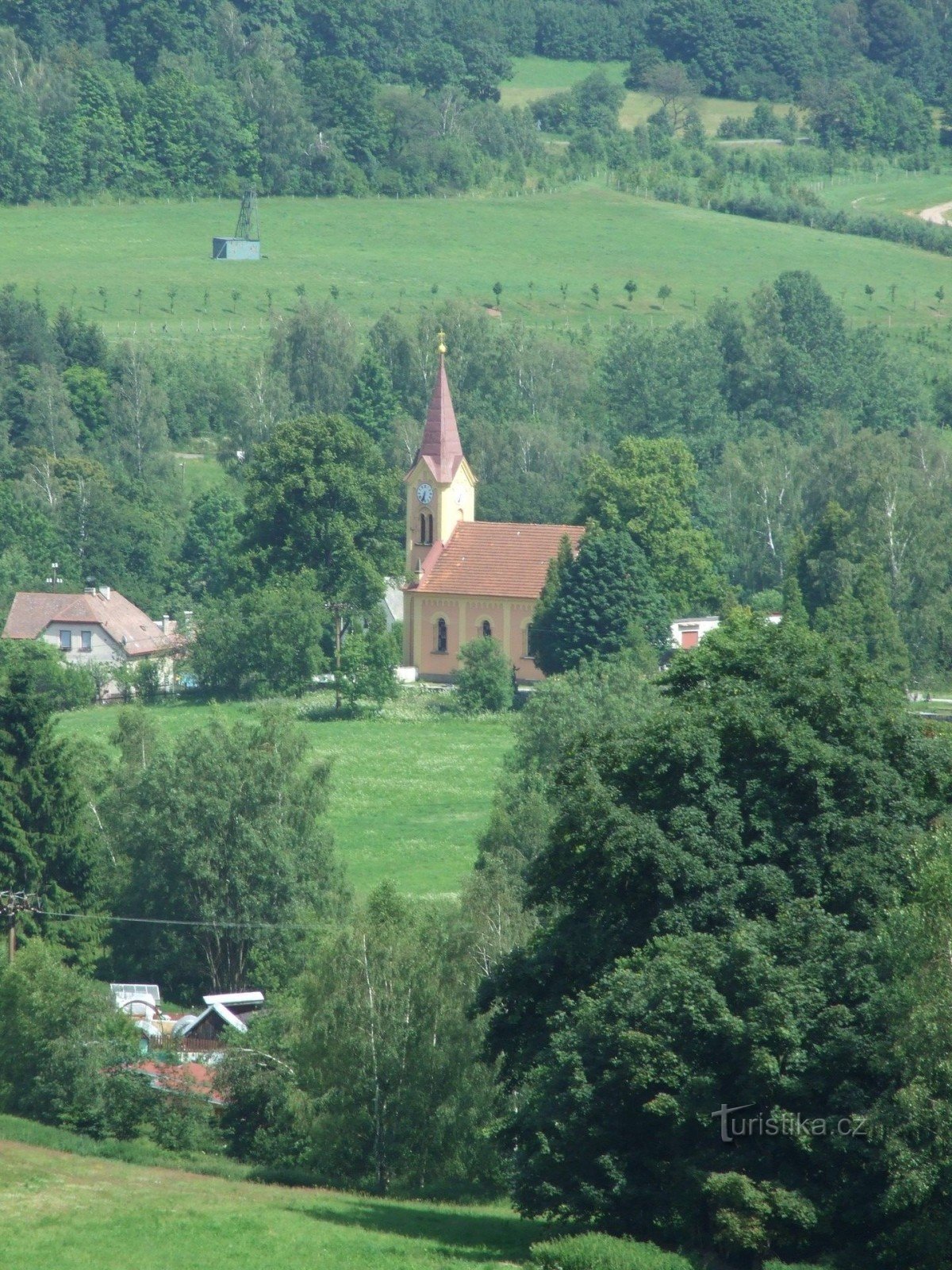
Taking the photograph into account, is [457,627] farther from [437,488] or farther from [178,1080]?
[178,1080]

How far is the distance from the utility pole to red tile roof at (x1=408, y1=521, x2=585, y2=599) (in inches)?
1316

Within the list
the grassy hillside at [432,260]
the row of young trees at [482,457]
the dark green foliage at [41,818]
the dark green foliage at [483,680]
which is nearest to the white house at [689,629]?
the row of young trees at [482,457]

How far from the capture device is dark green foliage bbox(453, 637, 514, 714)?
235ft

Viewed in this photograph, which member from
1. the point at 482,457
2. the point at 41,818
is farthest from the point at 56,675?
the point at 482,457

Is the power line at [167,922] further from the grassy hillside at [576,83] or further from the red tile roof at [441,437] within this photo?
the grassy hillside at [576,83]

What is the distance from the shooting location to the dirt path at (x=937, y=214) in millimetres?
156375

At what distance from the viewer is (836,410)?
384 feet

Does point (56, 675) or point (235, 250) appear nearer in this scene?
point (56, 675)

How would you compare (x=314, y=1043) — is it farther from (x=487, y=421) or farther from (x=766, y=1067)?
(x=487, y=421)

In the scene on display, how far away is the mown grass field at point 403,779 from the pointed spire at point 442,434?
1081 centimetres

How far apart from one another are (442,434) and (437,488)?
2.19 meters

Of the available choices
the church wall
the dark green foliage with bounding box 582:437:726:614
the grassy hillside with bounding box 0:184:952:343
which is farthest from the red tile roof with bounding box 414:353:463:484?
the grassy hillside with bounding box 0:184:952:343

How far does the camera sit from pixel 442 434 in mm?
83000

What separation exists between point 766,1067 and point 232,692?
4705 centimetres
